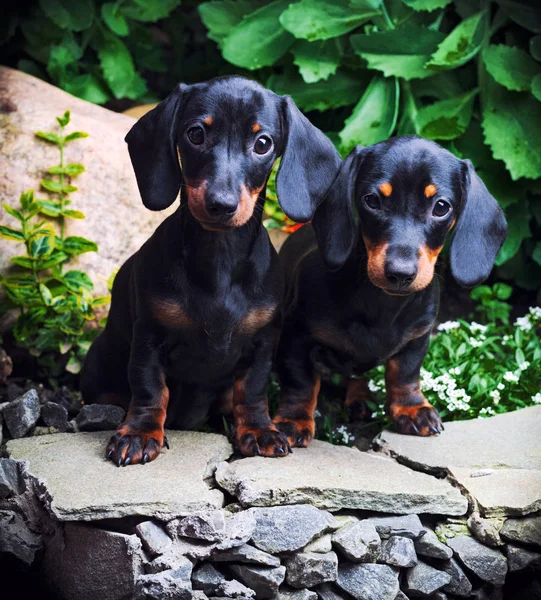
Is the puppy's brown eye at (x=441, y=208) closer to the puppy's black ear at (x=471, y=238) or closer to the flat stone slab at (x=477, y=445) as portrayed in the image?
the puppy's black ear at (x=471, y=238)

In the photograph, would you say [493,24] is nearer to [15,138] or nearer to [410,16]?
[410,16]

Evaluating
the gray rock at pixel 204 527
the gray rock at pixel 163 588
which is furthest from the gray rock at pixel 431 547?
the gray rock at pixel 163 588

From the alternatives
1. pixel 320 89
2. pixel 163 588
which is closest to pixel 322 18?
pixel 320 89

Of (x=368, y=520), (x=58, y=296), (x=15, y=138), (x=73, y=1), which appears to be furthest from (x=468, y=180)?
(x=73, y=1)

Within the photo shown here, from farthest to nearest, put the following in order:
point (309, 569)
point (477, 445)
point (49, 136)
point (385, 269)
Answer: point (49, 136), point (477, 445), point (385, 269), point (309, 569)

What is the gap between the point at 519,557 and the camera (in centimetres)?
346

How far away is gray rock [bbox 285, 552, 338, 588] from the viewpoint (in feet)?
10.6

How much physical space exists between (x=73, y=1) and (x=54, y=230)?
1.86 metres

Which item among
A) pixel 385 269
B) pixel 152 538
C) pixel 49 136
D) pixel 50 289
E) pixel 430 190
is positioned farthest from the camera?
pixel 49 136

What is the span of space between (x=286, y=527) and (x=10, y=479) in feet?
3.54

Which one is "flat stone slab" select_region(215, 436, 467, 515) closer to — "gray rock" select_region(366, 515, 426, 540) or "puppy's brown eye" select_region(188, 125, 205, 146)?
"gray rock" select_region(366, 515, 426, 540)

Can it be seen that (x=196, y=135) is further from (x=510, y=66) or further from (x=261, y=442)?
(x=510, y=66)

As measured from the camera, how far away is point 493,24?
5758 millimetres

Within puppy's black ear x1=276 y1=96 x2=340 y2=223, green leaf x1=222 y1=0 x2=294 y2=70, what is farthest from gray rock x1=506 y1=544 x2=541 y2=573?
green leaf x1=222 y1=0 x2=294 y2=70
